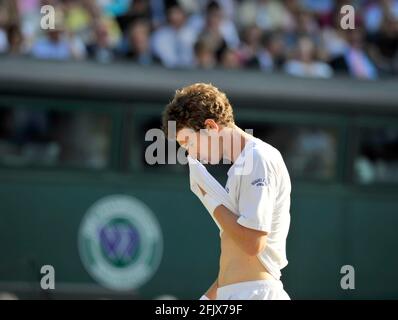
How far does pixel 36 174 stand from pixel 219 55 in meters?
2.54

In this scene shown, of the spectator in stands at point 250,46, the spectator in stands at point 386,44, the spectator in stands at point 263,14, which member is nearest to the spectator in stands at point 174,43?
the spectator in stands at point 250,46

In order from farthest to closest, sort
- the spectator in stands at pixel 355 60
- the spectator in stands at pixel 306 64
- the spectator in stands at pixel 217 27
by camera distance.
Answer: the spectator in stands at pixel 355 60, the spectator in stands at pixel 306 64, the spectator in stands at pixel 217 27

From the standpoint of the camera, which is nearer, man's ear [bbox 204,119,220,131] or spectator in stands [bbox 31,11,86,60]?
man's ear [bbox 204,119,220,131]

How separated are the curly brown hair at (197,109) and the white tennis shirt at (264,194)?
187 millimetres

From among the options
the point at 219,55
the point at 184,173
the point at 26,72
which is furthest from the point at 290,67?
the point at 26,72

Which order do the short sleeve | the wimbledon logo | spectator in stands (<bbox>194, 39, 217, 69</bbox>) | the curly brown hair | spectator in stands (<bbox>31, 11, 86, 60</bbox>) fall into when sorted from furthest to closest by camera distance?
spectator in stands (<bbox>194, 39, 217, 69</bbox>) → spectator in stands (<bbox>31, 11, 86, 60</bbox>) → the wimbledon logo → the curly brown hair → the short sleeve

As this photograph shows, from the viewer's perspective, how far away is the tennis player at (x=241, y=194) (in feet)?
14.6

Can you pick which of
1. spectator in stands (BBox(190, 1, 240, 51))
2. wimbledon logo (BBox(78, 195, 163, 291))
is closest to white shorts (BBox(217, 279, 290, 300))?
wimbledon logo (BBox(78, 195, 163, 291))

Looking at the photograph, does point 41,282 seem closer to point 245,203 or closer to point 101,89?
point 101,89

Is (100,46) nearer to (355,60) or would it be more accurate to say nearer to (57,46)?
(57,46)

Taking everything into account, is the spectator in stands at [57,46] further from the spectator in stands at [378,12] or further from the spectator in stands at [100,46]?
the spectator in stands at [378,12]

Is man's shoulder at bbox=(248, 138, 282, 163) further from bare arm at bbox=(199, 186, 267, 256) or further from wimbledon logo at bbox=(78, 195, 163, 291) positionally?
wimbledon logo at bbox=(78, 195, 163, 291)

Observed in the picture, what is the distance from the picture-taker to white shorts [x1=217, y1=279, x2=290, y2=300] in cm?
456

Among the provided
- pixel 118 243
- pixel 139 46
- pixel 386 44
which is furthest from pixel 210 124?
pixel 386 44
